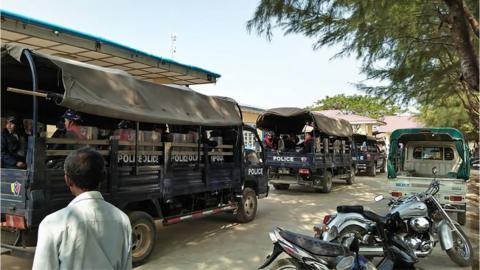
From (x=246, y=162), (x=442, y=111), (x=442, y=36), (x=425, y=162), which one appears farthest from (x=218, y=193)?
(x=442, y=111)

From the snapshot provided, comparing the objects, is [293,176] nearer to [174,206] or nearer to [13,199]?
[174,206]

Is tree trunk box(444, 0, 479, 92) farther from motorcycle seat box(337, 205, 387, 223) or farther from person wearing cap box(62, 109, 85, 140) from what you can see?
person wearing cap box(62, 109, 85, 140)

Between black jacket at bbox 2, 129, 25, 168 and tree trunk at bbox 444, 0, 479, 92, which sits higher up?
Result: tree trunk at bbox 444, 0, 479, 92

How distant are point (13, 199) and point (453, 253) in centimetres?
569

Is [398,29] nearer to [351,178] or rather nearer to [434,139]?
[434,139]

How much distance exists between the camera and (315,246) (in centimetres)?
402

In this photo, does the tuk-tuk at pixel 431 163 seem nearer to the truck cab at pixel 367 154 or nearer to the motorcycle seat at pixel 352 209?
the motorcycle seat at pixel 352 209

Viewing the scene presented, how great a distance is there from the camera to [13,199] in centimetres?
480

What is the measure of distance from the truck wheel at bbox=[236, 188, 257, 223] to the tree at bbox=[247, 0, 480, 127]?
11.3ft

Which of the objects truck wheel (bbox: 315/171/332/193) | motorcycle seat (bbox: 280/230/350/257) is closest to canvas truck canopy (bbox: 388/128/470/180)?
truck wheel (bbox: 315/171/332/193)

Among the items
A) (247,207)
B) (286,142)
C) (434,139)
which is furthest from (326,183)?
(247,207)

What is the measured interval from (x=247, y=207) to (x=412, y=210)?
12.5 ft

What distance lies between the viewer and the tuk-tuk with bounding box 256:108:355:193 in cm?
1395

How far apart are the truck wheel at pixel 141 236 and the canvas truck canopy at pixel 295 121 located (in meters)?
8.68
